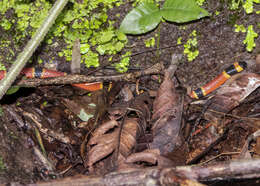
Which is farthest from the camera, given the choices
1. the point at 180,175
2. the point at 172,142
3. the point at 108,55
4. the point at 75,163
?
the point at 108,55

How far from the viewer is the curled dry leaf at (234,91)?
318cm

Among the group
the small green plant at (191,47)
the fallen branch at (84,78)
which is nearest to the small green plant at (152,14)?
the small green plant at (191,47)

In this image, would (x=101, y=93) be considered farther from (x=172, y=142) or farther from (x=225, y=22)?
(x=225, y=22)

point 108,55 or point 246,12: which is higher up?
point 246,12

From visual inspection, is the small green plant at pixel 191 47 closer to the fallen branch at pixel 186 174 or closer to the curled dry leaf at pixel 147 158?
the curled dry leaf at pixel 147 158

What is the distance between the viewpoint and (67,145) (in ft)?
10.2

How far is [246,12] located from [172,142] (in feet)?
5.46

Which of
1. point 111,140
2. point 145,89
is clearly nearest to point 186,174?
point 111,140

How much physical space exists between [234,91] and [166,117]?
0.98m

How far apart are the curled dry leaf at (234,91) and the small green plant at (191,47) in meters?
0.52

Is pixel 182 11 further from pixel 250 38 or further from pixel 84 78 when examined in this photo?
pixel 84 78

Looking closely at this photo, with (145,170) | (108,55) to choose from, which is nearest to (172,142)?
(145,170)

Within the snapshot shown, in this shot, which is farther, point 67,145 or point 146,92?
point 146,92

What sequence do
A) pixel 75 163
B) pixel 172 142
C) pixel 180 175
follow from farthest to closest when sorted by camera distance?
pixel 75 163 → pixel 172 142 → pixel 180 175
